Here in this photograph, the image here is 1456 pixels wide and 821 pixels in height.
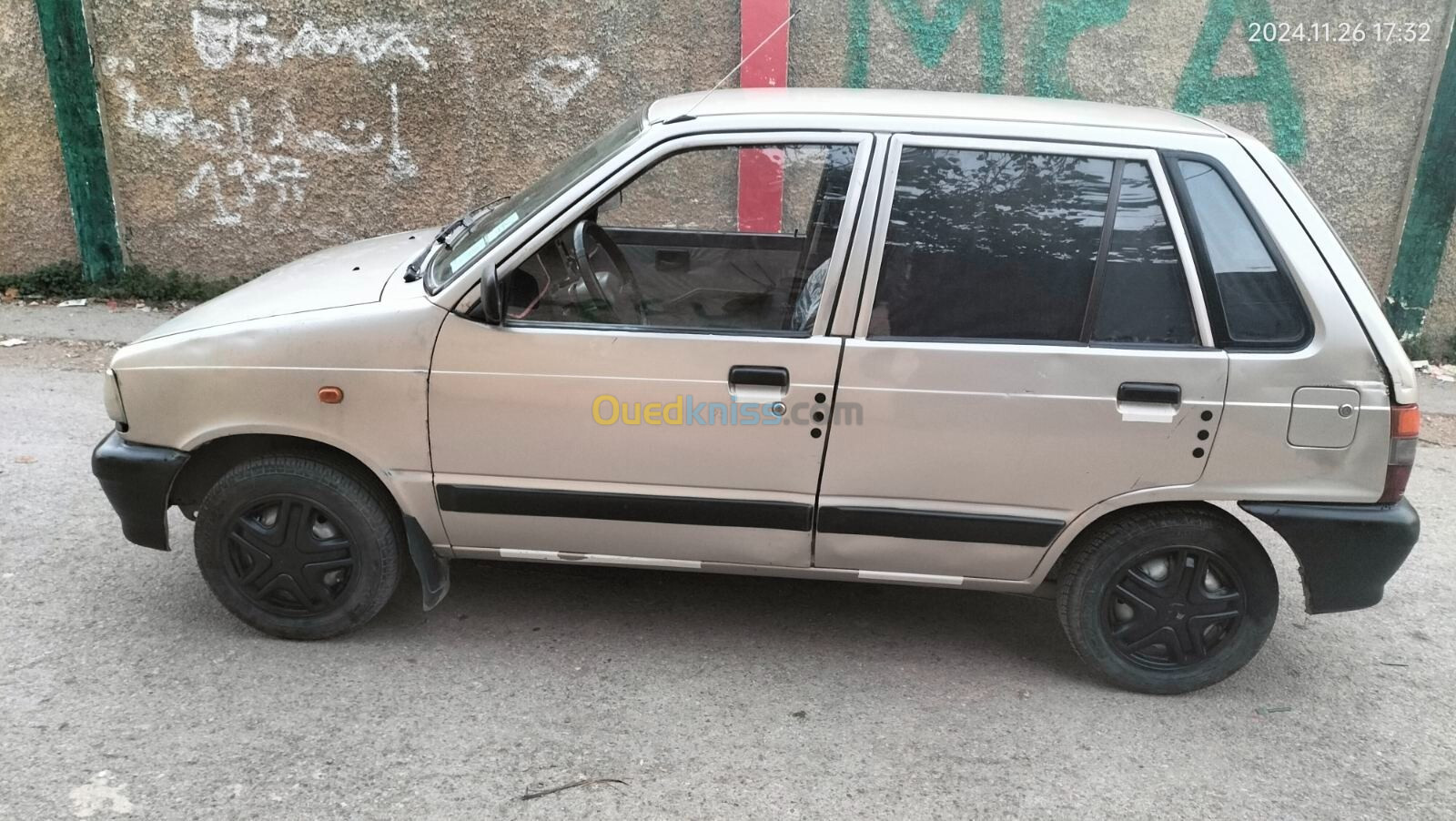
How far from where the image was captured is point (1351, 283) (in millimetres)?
2932

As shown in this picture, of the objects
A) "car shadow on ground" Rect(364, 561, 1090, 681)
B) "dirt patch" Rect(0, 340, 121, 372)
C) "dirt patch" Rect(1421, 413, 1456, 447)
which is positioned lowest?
"dirt patch" Rect(1421, 413, 1456, 447)

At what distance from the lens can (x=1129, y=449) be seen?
9.82ft

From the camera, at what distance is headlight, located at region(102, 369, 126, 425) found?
126 inches

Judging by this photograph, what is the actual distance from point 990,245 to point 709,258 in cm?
98

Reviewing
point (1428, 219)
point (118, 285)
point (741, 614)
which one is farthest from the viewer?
point (118, 285)

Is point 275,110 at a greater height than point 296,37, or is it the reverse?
point 296,37

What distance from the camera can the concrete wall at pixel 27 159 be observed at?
21.7 ft

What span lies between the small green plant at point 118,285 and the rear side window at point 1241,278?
631 centimetres

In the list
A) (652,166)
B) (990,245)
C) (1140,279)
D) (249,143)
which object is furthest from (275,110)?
(1140,279)

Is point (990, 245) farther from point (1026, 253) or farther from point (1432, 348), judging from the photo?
point (1432, 348)

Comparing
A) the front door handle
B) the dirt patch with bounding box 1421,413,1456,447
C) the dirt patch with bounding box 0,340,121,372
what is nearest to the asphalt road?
the front door handle

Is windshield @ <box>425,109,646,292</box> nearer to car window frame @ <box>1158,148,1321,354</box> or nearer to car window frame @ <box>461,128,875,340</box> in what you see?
car window frame @ <box>461,128,875,340</box>

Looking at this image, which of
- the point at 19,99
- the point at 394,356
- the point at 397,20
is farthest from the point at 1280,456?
the point at 19,99

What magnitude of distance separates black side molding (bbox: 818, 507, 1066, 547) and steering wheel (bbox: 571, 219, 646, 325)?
852 mm
